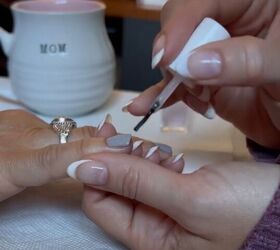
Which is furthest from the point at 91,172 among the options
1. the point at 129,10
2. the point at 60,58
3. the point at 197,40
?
the point at 129,10

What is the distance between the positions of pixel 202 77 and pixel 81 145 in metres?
0.10

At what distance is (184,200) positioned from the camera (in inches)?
14.9

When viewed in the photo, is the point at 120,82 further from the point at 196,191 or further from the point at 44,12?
the point at 196,191

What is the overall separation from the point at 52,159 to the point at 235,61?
146mm

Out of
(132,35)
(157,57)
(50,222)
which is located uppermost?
(157,57)

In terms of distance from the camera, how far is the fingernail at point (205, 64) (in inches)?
15.0

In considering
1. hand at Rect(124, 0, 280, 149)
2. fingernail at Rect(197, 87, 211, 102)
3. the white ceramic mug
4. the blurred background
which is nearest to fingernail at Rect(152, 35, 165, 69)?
hand at Rect(124, 0, 280, 149)

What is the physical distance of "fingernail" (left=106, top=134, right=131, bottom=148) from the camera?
1.34 feet

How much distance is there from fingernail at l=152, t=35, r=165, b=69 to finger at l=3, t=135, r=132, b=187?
0.06m

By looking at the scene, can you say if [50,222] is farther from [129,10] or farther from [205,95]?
[129,10]

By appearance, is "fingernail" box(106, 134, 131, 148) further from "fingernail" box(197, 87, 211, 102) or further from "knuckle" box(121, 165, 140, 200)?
"fingernail" box(197, 87, 211, 102)

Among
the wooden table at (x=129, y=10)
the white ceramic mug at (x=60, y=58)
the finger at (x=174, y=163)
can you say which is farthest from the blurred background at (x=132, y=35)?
the finger at (x=174, y=163)

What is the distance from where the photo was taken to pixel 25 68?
2.11 ft

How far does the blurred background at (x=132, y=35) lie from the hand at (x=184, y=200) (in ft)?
2.93
